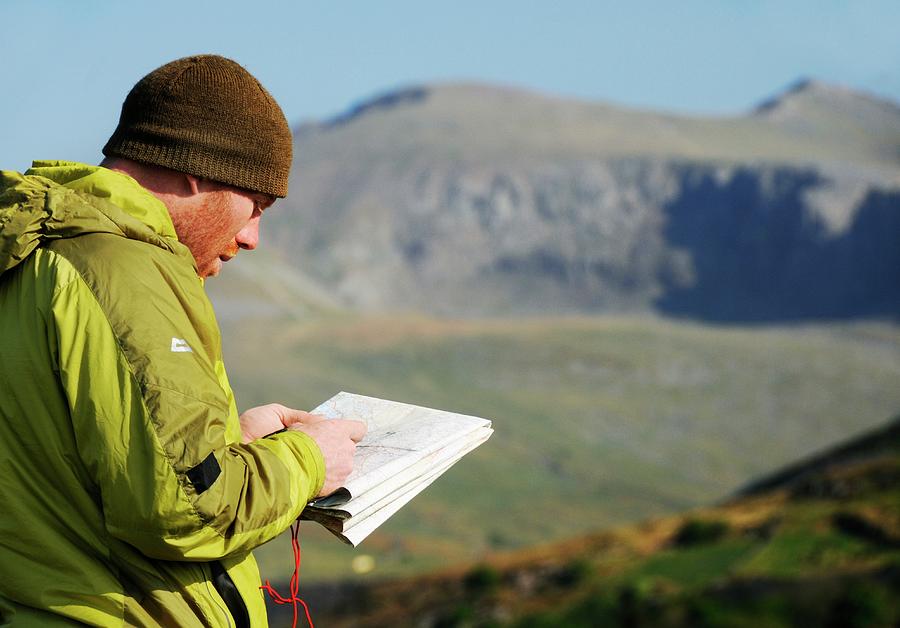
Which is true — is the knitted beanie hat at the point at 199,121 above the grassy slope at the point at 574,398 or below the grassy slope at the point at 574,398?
above

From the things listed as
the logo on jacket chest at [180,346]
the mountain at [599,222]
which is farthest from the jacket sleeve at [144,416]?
the mountain at [599,222]

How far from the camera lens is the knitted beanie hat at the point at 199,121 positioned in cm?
240

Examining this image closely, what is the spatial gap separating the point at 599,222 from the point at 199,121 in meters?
116

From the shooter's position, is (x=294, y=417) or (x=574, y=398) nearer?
(x=294, y=417)

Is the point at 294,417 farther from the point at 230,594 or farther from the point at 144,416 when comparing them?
the point at 144,416

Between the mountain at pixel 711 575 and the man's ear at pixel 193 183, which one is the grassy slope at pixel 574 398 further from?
the man's ear at pixel 193 183

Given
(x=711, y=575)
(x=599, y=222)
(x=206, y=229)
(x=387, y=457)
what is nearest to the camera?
(x=206, y=229)

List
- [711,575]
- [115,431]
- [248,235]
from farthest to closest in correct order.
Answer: [711,575], [248,235], [115,431]

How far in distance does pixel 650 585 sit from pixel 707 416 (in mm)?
56355

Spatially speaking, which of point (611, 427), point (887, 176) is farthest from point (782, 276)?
point (611, 427)

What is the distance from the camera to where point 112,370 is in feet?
6.92

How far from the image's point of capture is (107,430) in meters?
2.11

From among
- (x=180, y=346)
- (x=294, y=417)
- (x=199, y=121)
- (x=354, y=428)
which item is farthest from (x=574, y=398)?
(x=180, y=346)

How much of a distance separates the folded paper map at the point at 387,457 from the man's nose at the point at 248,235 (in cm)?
52
